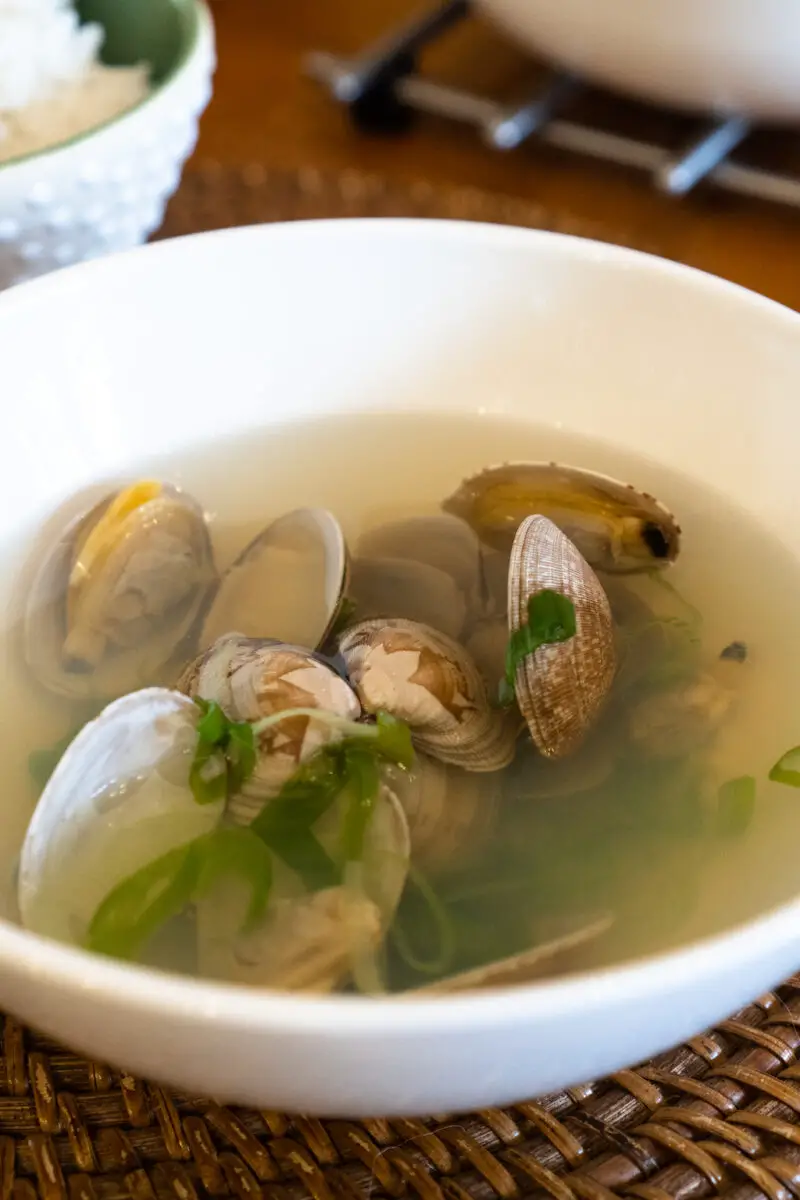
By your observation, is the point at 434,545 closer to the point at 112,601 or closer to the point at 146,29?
the point at 112,601

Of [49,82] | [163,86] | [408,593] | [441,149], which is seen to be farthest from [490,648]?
[441,149]

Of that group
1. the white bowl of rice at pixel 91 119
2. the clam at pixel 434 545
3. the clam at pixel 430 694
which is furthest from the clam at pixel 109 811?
the white bowl of rice at pixel 91 119

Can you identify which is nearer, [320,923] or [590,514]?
[320,923]

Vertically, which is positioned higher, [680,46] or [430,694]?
[680,46]

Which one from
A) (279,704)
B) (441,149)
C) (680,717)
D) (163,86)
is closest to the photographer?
(279,704)

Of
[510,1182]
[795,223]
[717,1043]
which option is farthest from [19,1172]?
[795,223]

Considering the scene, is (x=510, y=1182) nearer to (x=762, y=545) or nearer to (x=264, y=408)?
(x=762, y=545)
